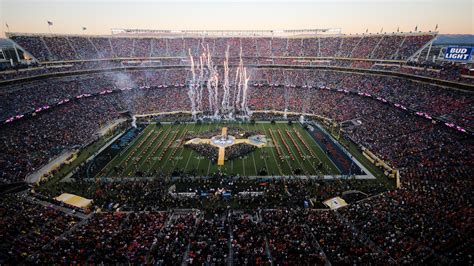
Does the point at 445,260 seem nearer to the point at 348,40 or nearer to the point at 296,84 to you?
the point at 296,84

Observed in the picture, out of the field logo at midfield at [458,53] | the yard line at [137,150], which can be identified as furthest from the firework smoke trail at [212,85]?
the field logo at midfield at [458,53]

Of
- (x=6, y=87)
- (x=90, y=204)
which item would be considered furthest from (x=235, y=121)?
(x=6, y=87)

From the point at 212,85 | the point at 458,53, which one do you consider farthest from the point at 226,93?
the point at 458,53

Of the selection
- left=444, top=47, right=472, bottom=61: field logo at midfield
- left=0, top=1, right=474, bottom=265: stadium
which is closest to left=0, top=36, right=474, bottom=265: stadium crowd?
left=0, top=1, right=474, bottom=265: stadium

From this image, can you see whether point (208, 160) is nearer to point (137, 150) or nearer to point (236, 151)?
point (236, 151)

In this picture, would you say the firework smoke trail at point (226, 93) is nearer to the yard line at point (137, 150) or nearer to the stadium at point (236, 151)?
the stadium at point (236, 151)
